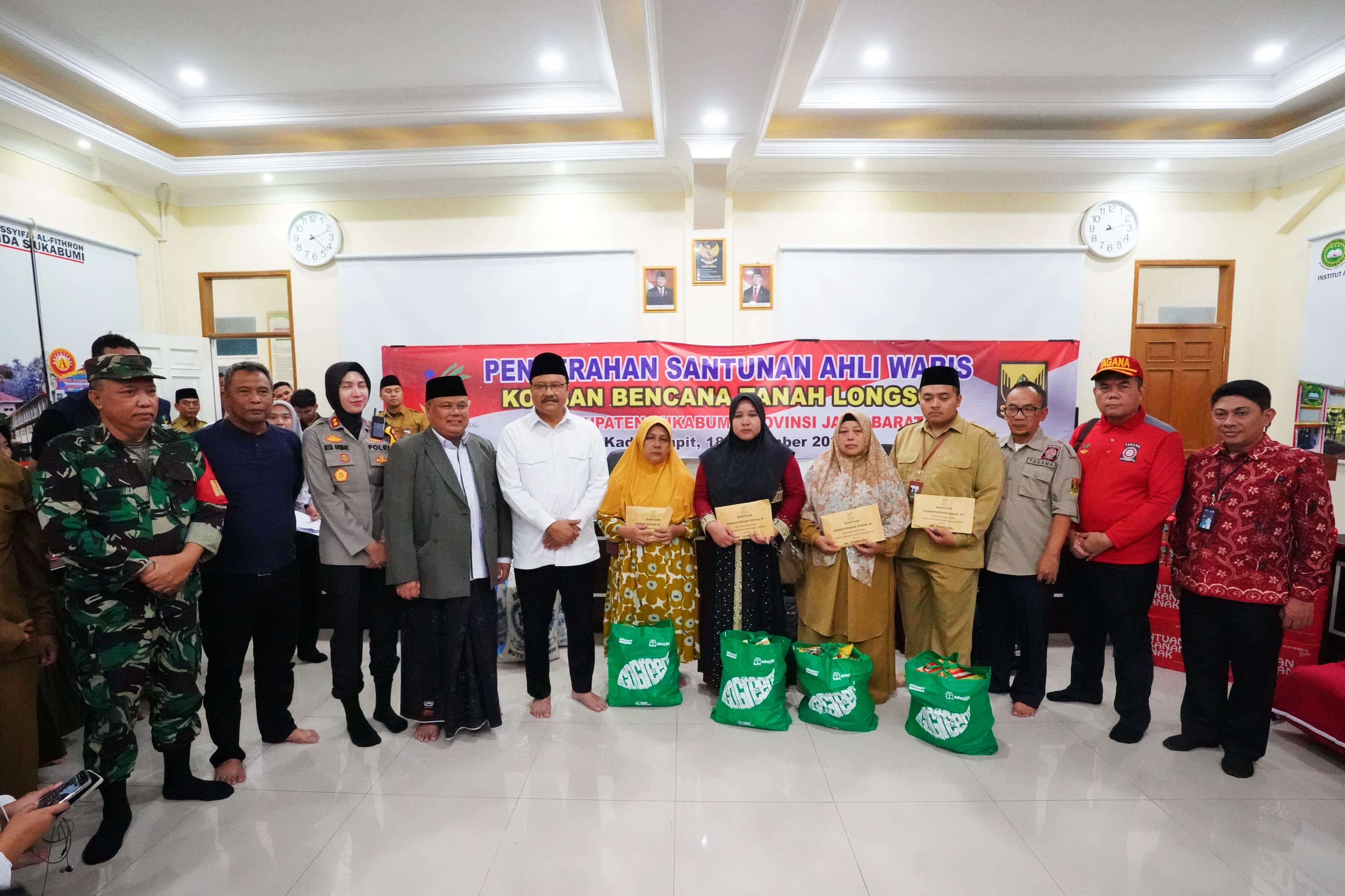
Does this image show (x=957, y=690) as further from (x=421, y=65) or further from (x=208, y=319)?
(x=208, y=319)

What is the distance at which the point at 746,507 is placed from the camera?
2621 mm

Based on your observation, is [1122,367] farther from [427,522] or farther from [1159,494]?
[427,522]

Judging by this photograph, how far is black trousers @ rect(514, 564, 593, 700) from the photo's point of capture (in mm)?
2637

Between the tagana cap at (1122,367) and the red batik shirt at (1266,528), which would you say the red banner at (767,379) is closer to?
the tagana cap at (1122,367)

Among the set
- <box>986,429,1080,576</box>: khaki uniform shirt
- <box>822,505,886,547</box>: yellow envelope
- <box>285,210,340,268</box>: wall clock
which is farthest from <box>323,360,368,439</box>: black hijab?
<box>285,210,340,268</box>: wall clock

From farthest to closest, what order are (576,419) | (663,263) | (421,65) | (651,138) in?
(663,263) → (651,138) → (421,65) → (576,419)

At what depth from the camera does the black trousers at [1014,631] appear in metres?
2.70

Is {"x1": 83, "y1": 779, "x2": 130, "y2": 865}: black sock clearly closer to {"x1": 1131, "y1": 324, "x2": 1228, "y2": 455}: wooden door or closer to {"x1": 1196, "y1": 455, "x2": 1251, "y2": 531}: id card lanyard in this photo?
{"x1": 1196, "y1": 455, "x2": 1251, "y2": 531}: id card lanyard

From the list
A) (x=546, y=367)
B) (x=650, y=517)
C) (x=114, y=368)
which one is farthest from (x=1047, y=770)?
(x=114, y=368)

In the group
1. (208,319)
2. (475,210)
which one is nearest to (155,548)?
(475,210)

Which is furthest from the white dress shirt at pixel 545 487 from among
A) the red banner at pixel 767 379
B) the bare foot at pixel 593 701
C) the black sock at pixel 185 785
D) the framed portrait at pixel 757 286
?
the framed portrait at pixel 757 286

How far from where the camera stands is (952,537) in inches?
103

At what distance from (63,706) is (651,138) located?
4.81 meters

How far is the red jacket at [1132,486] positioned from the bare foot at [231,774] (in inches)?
147
